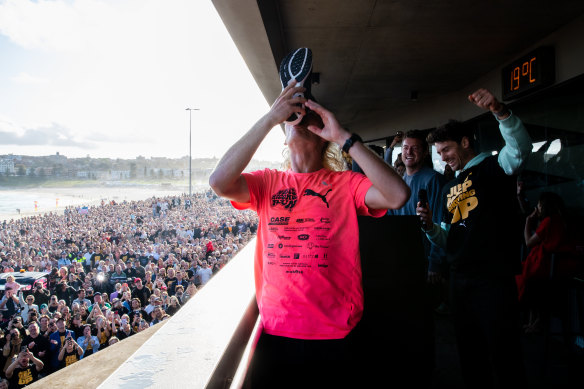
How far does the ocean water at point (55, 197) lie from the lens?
37.1 meters

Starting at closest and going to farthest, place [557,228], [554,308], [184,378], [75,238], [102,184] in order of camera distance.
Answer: [184,378] < [554,308] < [557,228] < [75,238] < [102,184]

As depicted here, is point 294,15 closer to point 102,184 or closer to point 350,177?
point 350,177

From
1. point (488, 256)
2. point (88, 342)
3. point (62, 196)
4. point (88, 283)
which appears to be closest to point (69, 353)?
point (88, 342)

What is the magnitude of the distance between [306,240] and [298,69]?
53cm

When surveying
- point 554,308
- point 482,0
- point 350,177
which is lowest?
point 554,308

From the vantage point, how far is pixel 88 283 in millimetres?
11148

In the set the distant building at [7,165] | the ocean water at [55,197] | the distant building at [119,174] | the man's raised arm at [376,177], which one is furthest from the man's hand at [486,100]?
the distant building at [119,174]

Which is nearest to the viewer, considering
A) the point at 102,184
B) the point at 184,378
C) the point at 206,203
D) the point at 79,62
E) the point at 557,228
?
the point at 184,378

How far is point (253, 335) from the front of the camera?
1.03 meters

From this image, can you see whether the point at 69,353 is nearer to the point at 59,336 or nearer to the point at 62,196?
the point at 59,336

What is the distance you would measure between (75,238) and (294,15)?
75.0ft

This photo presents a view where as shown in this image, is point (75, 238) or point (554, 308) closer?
point (554, 308)

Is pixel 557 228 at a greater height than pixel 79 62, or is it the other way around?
pixel 79 62

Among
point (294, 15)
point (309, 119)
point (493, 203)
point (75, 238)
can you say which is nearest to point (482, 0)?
point (294, 15)
